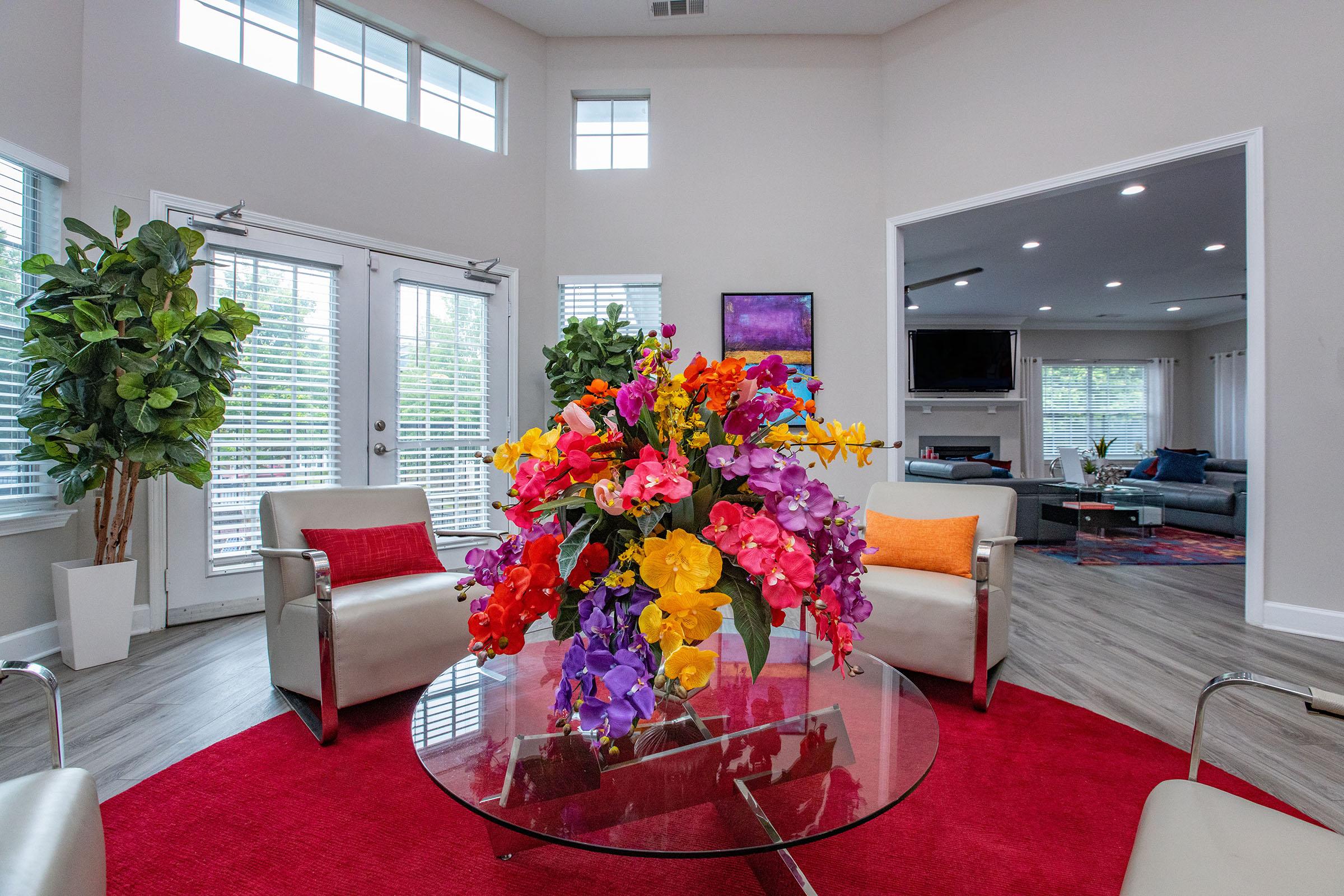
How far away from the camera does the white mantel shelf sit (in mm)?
9898

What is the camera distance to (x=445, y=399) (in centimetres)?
438

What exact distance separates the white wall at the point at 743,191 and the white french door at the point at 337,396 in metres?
0.71

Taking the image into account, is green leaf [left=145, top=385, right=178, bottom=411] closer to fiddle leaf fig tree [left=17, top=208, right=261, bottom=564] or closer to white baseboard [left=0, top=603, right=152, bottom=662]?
fiddle leaf fig tree [left=17, top=208, right=261, bottom=564]

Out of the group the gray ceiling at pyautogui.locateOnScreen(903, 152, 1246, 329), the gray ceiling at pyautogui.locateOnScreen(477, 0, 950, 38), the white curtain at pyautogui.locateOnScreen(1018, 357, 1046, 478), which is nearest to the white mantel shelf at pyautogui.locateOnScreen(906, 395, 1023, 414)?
the white curtain at pyautogui.locateOnScreen(1018, 357, 1046, 478)

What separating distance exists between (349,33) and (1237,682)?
5.36m

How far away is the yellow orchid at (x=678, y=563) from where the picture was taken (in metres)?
0.98

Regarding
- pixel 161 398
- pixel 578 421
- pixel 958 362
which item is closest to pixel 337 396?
pixel 161 398

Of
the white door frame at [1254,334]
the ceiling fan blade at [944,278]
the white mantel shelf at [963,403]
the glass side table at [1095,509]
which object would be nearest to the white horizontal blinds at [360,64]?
the white door frame at [1254,334]

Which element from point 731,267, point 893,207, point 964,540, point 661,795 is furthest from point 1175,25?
point 661,795

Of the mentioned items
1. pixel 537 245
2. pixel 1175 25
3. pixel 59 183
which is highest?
pixel 1175 25

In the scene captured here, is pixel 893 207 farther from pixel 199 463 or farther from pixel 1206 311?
pixel 1206 311

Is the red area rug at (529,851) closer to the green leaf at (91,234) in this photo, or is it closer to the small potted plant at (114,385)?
the small potted plant at (114,385)

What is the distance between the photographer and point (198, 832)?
5.10 ft

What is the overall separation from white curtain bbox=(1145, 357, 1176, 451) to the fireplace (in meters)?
2.76
